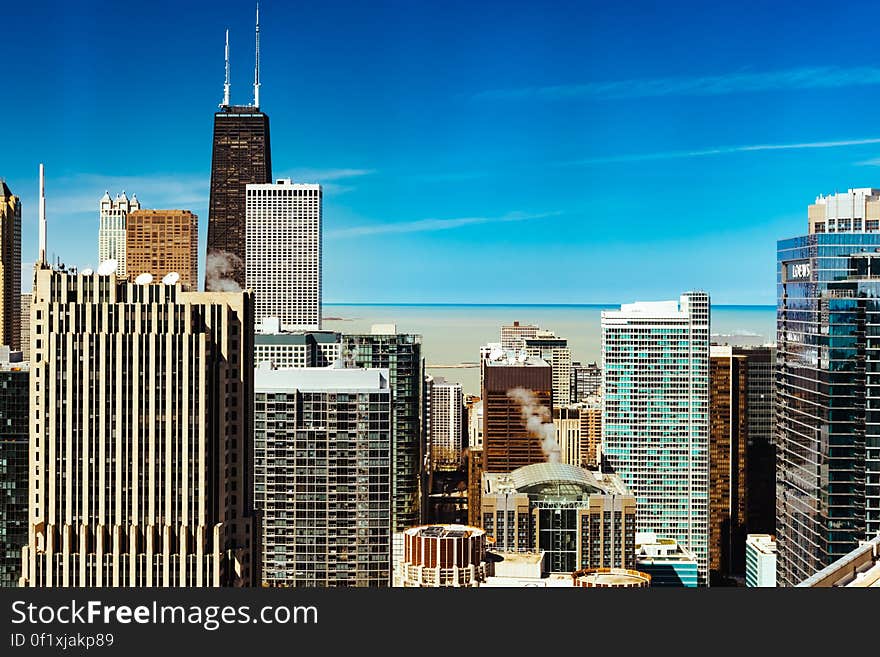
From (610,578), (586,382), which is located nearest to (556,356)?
(586,382)

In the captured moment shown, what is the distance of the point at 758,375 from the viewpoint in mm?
11117

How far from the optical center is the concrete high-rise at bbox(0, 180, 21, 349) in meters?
5.38

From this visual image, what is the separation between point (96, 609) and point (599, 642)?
140 cm

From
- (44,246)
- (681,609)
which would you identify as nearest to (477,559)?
(44,246)

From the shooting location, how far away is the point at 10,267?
5.89 m

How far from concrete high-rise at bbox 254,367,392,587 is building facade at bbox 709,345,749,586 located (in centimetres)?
362

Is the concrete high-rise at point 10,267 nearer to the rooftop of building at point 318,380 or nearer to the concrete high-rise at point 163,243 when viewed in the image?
the concrete high-rise at point 163,243

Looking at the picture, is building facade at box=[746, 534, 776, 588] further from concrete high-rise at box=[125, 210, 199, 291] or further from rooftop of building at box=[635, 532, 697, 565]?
concrete high-rise at box=[125, 210, 199, 291]

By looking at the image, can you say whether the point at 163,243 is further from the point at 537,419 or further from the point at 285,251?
the point at 285,251

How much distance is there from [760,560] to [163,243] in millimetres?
5749

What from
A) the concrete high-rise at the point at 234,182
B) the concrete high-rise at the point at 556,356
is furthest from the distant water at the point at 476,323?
the concrete high-rise at the point at 234,182

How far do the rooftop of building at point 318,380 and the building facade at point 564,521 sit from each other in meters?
1.53

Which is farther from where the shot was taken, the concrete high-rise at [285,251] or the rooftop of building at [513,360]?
the concrete high-rise at [285,251]

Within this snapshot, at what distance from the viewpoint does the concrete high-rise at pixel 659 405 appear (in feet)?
38.1
